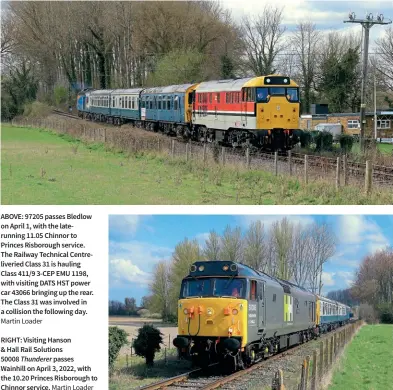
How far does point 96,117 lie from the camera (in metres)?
42.8

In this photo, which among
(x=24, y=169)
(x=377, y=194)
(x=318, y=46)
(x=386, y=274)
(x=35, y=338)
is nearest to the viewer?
(x=35, y=338)

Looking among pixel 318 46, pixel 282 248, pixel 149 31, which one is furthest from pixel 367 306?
pixel 282 248

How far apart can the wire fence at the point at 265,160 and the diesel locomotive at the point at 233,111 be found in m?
0.66

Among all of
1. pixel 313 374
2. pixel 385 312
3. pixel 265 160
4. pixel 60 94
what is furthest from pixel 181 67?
pixel 313 374

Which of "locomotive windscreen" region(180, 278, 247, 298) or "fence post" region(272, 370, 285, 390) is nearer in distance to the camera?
"fence post" region(272, 370, 285, 390)

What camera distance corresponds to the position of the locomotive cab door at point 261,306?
10883 mm

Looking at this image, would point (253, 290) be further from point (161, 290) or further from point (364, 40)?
point (364, 40)

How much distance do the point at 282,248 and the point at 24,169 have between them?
32.0 ft

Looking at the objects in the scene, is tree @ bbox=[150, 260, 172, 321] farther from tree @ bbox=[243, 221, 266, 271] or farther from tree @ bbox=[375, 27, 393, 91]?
tree @ bbox=[375, 27, 393, 91]

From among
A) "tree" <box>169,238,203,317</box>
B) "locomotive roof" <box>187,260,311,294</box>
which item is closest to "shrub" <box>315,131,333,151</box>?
"tree" <box>169,238,203,317</box>

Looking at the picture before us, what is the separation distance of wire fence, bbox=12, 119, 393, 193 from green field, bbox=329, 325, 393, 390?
3.64 metres

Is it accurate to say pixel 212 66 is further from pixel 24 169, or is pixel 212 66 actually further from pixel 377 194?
pixel 377 194

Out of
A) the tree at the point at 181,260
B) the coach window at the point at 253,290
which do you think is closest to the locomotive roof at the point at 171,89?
the tree at the point at 181,260

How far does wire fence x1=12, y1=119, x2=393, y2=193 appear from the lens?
48.8ft
